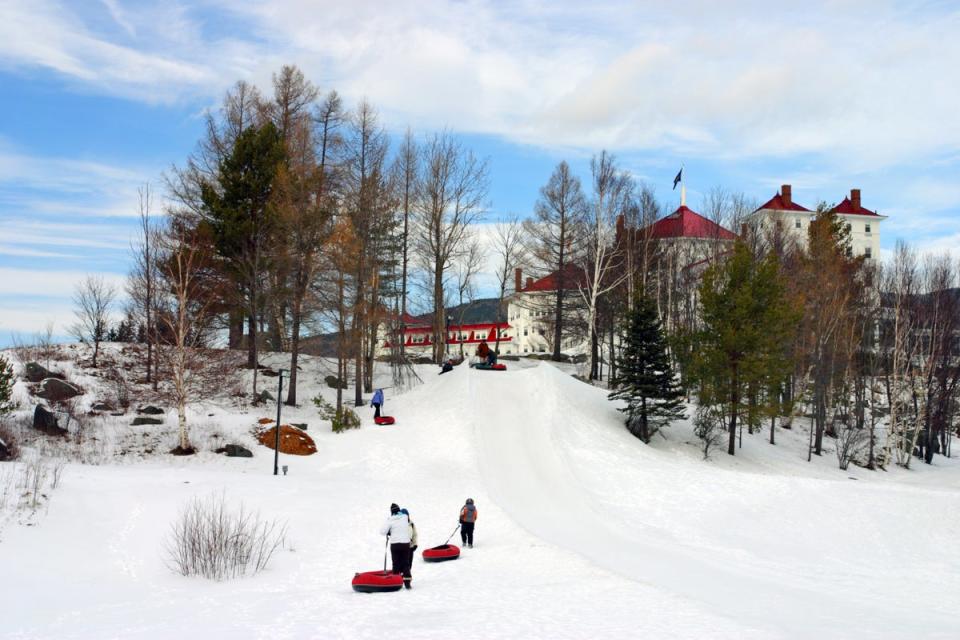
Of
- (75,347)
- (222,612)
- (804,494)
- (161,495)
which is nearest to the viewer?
(222,612)

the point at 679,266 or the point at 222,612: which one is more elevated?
the point at 679,266

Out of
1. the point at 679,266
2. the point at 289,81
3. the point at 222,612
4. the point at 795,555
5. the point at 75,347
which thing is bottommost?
the point at 795,555

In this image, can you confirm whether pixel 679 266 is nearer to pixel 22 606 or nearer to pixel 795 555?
pixel 795 555

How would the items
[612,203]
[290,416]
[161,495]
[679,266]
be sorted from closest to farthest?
1. [161,495]
2. [290,416]
3. [612,203]
4. [679,266]

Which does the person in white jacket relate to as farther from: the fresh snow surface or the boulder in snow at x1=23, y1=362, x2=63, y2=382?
the boulder in snow at x1=23, y1=362, x2=63, y2=382

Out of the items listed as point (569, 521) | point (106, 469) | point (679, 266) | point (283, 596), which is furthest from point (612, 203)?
point (283, 596)

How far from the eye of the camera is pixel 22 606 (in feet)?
38.1

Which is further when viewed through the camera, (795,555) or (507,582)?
(795,555)

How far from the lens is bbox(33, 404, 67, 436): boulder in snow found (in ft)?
84.0

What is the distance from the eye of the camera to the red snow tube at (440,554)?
1634 centimetres

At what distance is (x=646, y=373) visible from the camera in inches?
1300

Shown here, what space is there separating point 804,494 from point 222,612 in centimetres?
2094

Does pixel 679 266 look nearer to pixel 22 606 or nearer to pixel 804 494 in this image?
pixel 804 494

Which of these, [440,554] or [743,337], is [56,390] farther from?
[743,337]
